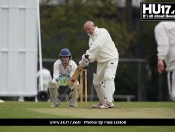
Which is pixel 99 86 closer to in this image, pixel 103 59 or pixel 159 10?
pixel 103 59

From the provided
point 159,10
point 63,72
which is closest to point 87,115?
point 63,72

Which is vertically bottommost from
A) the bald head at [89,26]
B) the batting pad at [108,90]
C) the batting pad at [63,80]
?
the batting pad at [108,90]

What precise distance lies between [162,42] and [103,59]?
1.79 m

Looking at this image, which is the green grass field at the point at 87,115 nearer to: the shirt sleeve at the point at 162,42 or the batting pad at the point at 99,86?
the batting pad at the point at 99,86

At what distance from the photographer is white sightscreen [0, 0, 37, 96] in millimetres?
24172

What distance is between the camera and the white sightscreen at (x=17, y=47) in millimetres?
24172

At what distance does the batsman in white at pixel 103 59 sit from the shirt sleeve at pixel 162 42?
146cm

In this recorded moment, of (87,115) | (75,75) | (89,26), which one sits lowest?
(87,115)

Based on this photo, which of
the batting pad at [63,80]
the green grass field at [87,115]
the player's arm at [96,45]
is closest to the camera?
the green grass field at [87,115]

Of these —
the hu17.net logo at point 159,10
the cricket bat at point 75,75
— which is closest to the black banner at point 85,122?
the cricket bat at point 75,75

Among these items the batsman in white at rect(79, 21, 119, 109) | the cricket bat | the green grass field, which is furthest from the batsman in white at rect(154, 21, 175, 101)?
the cricket bat

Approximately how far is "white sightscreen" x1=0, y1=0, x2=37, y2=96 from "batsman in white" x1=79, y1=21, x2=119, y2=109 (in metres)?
6.22

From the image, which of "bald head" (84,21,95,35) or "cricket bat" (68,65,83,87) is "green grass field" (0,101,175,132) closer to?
"cricket bat" (68,65,83,87)

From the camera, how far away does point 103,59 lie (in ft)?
59.6
